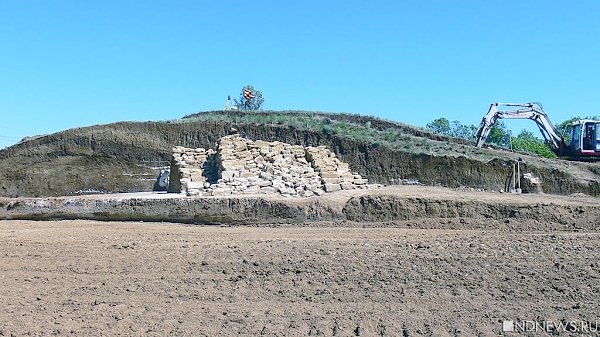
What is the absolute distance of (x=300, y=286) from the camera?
688 centimetres

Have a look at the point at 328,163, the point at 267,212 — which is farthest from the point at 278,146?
the point at 267,212

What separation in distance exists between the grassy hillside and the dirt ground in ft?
33.0

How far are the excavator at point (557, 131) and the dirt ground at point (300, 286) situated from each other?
1426cm

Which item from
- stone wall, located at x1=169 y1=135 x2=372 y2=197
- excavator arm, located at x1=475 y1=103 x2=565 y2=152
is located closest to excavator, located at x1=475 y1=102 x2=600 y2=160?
excavator arm, located at x1=475 y1=103 x2=565 y2=152

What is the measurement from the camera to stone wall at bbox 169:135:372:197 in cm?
1622

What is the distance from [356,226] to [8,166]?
16.9 metres

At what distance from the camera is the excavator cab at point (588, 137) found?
22859mm

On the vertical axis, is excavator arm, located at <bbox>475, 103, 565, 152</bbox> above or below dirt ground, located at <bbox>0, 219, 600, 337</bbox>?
above

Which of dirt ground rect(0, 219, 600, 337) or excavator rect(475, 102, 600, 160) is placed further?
excavator rect(475, 102, 600, 160)

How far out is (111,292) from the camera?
7.05 m

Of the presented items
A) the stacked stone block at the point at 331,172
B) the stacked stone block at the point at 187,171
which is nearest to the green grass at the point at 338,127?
the stacked stone block at the point at 331,172

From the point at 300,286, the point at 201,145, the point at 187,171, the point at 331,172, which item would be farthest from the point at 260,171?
the point at 300,286

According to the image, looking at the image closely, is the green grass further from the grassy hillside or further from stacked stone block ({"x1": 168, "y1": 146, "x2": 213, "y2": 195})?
stacked stone block ({"x1": 168, "y1": 146, "x2": 213, "y2": 195})

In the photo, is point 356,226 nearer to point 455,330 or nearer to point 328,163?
point 328,163
